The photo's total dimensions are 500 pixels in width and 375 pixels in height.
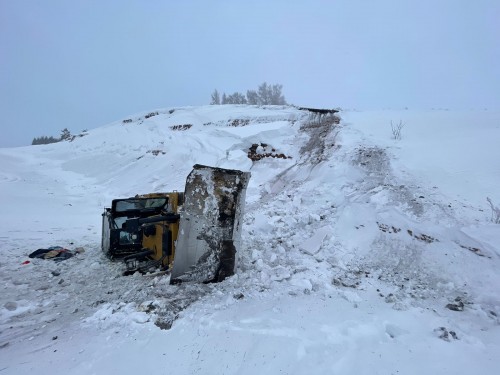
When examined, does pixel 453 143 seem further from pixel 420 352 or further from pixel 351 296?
pixel 420 352

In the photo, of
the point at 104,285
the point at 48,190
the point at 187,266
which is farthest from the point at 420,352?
the point at 48,190

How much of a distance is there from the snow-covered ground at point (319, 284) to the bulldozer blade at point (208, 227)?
0.24 metres

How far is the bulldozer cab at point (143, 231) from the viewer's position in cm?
448

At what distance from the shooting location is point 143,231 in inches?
192

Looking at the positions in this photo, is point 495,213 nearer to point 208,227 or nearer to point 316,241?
point 316,241

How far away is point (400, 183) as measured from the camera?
235 inches

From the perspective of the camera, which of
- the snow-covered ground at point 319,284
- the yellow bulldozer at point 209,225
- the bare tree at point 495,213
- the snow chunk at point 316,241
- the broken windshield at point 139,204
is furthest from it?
the broken windshield at point 139,204

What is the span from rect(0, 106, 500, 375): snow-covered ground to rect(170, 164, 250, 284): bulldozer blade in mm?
238

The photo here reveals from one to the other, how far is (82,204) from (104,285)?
771cm

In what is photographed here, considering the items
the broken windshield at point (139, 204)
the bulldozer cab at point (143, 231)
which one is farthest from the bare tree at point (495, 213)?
the broken windshield at point (139, 204)

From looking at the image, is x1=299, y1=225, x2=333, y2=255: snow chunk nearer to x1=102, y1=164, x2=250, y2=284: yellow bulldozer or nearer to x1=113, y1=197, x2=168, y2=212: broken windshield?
x1=102, y1=164, x2=250, y2=284: yellow bulldozer

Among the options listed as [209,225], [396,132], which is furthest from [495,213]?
[396,132]

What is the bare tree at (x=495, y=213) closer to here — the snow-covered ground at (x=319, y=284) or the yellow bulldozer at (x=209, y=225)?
the snow-covered ground at (x=319, y=284)

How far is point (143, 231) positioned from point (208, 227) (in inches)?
61.2
